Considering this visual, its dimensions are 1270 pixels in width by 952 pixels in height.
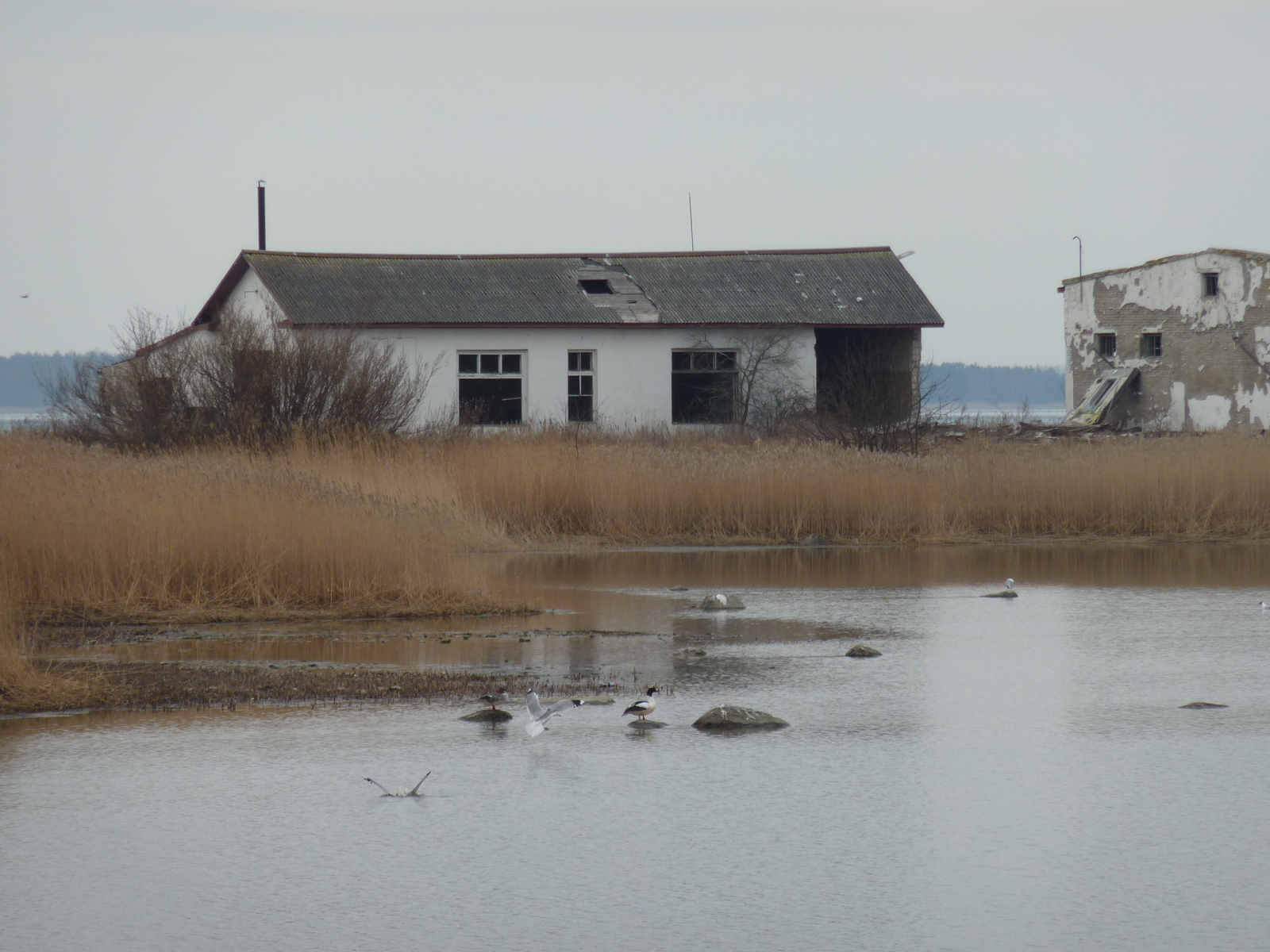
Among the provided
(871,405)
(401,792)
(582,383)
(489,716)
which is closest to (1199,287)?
(871,405)

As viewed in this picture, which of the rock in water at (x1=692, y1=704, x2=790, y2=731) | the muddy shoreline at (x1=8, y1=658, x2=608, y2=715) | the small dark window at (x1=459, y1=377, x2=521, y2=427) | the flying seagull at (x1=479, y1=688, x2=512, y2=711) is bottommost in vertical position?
the rock in water at (x1=692, y1=704, x2=790, y2=731)

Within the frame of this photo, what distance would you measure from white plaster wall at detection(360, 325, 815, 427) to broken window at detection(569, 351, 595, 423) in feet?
0.64

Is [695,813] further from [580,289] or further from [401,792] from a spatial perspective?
[580,289]

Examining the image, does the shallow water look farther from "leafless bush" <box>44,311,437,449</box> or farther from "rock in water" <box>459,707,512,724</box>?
"leafless bush" <box>44,311,437,449</box>

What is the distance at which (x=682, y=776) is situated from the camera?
7.34m

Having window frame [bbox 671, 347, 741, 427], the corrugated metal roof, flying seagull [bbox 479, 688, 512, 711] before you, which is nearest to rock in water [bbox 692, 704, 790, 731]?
flying seagull [bbox 479, 688, 512, 711]

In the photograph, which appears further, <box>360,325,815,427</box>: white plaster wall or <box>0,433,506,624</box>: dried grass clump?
<box>360,325,815,427</box>: white plaster wall

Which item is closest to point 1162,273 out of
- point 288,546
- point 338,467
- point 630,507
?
point 630,507

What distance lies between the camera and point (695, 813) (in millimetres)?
6695

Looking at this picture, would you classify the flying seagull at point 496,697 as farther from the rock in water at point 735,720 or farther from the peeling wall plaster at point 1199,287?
the peeling wall plaster at point 1199,287

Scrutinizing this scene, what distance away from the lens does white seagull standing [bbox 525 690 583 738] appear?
7977 mm

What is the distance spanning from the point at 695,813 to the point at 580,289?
976 inches

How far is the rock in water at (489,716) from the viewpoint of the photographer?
336 inches

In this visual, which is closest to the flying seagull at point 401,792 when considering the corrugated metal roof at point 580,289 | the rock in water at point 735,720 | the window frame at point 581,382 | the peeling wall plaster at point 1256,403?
the rock in water at point 735,720
